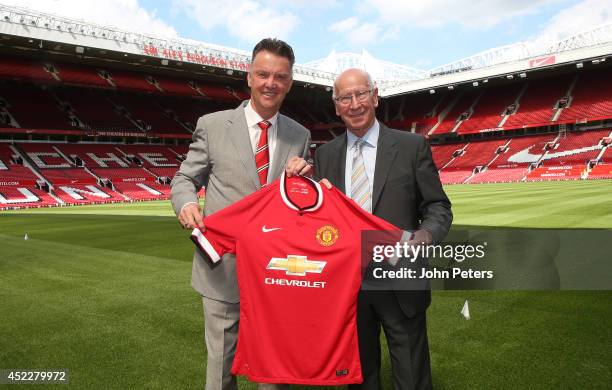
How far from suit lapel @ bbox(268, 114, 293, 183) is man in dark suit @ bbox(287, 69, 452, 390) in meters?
0.22

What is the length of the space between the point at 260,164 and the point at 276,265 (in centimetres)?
63

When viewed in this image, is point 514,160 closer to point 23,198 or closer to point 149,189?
point 149,189

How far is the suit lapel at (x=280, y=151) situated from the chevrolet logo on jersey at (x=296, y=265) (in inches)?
20.0

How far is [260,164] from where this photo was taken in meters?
2.69

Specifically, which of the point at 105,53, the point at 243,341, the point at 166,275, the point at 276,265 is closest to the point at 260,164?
the point at 276,265

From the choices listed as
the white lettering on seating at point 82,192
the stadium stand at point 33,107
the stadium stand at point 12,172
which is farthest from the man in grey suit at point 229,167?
the stadium stand at point 33,107

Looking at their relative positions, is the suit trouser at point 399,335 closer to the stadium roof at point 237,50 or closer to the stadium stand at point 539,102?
the stadium roof at point 237,50

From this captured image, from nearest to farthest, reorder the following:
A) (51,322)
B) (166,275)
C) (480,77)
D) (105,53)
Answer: (51,322), (166,275), (105,53), (480,77)

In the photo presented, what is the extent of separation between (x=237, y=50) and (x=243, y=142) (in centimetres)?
4134

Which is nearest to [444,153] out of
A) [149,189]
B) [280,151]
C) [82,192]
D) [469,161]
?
[469,161]

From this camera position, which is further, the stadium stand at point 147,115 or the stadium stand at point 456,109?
the stadium stand at point 456,109

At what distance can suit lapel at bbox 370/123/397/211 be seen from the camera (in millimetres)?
2639

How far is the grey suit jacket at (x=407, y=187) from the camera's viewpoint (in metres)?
2.54

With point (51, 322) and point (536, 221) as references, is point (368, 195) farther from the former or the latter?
point (536, 221)
